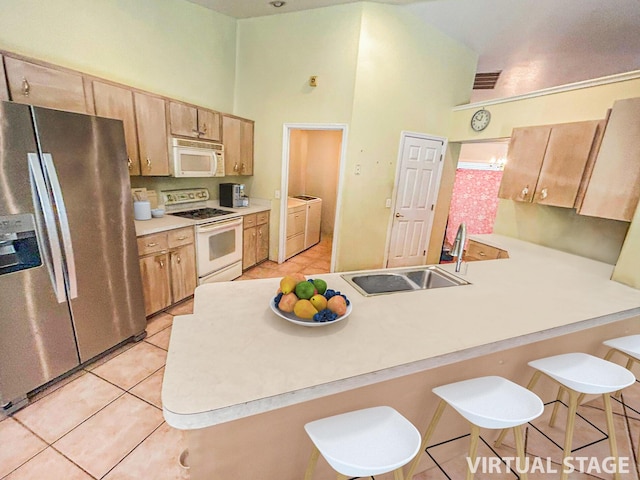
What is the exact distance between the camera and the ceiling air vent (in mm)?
4798

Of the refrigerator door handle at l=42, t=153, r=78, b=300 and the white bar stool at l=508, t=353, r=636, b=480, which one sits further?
the refrigerator door handle at l=42, t=153, r=78, b=300

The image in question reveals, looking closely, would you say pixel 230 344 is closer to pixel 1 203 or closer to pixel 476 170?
pixel 1 203

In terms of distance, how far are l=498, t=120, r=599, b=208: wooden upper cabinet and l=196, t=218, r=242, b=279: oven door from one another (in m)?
3.02

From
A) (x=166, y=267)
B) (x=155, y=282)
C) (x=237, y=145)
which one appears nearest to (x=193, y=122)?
(x=237, y=145)

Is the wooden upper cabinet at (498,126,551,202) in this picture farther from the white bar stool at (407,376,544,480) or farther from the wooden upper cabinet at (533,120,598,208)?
the white bar stool at (407,376,544,480)

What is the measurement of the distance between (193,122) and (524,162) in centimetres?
347

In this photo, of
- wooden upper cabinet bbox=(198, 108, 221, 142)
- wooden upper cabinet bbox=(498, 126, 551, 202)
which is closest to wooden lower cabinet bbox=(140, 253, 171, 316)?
wooden upper cabinet bbox=(198, 108, 221, 142)

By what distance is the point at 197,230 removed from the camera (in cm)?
294

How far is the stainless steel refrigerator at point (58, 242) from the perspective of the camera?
153cm

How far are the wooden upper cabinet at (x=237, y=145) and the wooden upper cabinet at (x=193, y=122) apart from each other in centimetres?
17

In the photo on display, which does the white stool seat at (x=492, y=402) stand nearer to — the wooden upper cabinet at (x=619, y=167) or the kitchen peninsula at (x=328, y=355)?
the kitchen peninsula at (x=328, y=355)

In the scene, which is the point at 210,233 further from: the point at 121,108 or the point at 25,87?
the point at 25,87

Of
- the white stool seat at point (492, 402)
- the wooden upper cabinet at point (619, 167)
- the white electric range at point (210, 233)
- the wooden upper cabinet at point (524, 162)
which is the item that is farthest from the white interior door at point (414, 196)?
the white stool seat at point (492, 402)

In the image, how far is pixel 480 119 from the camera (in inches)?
144
